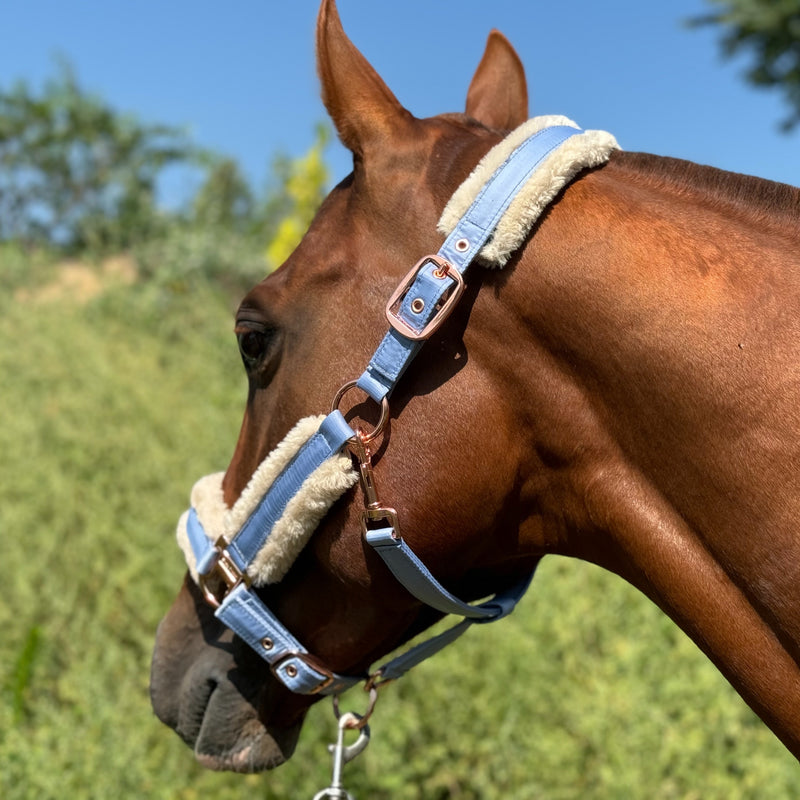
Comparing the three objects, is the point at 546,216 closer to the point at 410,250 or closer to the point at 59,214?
the point at 410,250

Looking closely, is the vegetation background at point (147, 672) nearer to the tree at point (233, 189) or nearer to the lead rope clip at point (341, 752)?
the lead rope clip at point (341, 752)

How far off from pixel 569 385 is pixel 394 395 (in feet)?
0.87

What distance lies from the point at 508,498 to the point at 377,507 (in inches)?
8.2

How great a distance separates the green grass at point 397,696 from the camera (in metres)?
2.58

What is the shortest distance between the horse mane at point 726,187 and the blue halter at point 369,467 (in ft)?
0.43

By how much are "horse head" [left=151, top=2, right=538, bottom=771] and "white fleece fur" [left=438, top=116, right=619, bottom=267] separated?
47 millimetres

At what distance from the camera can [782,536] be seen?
1.03 m

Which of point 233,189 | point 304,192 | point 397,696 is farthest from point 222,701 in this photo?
point 233,189

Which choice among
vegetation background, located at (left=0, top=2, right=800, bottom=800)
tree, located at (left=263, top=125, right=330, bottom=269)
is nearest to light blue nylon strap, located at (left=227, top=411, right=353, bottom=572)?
vegetation background, located at (left=0, top=2, right=800, bottom=800)

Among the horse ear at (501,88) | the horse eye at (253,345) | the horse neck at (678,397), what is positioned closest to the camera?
the horse neck at (678,397)

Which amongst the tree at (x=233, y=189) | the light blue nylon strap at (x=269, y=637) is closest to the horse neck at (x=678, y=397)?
the light blue nylon strap at (x=269, y=637)

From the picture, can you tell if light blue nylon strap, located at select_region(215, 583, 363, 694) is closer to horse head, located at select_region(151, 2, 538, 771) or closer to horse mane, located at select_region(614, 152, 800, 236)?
horse head, located at select_region(151, 2, 538, 771)

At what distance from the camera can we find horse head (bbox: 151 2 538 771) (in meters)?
1.20

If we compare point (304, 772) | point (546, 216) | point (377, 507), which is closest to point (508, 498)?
point (377, 507)
